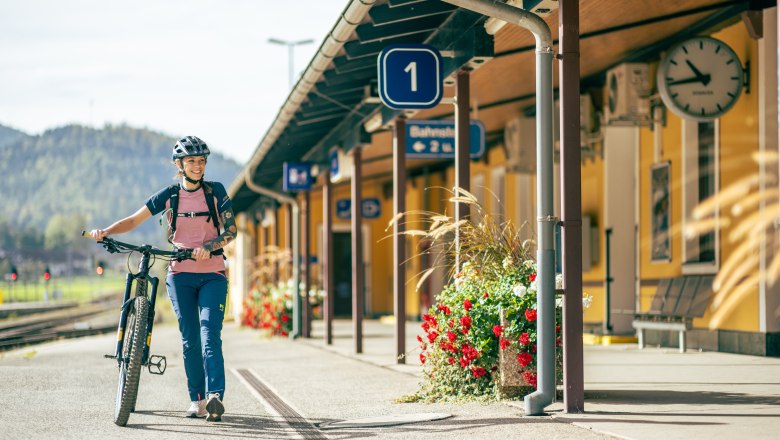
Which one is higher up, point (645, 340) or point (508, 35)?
point (508, 35)

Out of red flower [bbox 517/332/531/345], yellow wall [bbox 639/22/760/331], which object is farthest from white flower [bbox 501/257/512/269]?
yellow wall [bbox 639/22/760/331]

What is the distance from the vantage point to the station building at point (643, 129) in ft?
43.2

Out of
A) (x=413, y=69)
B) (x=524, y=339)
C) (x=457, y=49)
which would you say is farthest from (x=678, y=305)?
(x=524, y=339)

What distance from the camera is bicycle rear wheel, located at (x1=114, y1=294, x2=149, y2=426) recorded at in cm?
832

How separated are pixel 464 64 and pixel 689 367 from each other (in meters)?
3.80

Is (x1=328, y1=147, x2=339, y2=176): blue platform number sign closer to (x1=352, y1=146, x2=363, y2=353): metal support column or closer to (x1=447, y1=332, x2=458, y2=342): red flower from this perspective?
(x1=352, y1=146, x2=363, y2=353): metal support column

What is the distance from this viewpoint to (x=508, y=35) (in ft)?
45.6

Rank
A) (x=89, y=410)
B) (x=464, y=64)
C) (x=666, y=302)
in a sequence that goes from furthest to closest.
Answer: (x=666, y=302) → (x=464, y=64) → (x=89, y=410)

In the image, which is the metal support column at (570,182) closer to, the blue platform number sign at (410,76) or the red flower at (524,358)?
the red flower at (524,358)

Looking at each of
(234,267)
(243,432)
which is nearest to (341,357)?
(243,432)

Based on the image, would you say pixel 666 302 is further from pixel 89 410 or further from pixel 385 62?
pixel 89 410

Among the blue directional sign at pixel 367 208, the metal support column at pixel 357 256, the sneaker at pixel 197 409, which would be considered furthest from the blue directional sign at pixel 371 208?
the sneaker at pixel 197 409

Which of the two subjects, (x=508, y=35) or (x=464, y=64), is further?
(x=508, y=35)

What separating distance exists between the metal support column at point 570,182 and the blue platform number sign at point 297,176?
1289 centimetres
